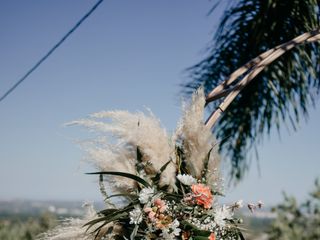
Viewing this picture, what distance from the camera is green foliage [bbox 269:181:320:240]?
7908mm

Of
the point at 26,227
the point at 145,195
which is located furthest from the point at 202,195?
the point at 26,227

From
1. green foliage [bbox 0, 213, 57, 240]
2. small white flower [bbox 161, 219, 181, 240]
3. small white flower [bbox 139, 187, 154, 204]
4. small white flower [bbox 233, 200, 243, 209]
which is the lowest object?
small white flower [bbox 161, 219, 181, 240]

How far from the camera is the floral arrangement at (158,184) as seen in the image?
139 centimetres

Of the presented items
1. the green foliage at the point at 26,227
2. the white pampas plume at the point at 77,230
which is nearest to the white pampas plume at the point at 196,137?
the white pampas plume at the point at 77,230

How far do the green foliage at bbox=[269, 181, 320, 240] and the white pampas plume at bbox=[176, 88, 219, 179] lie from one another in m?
6.56

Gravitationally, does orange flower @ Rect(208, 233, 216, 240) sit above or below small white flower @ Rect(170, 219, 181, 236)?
below

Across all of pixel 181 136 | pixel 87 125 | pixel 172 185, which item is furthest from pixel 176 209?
pixel 87 125

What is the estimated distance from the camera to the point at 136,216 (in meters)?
1.37

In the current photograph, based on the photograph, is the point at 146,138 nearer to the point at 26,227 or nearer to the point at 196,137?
the point at 196,137

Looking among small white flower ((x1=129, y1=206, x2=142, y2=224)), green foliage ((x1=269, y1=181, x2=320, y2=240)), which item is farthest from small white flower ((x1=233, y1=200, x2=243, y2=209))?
green foliage ((x1=269, y1=181, x2=320, y2=240))

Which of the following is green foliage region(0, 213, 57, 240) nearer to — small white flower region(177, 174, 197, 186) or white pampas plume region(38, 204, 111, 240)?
white pampas plume region(38, 204, 111, 240)

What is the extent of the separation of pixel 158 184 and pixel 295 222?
794 cm

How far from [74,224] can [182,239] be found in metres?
0.36

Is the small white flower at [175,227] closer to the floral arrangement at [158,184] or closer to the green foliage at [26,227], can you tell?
the floral arrangement at [158,184]
